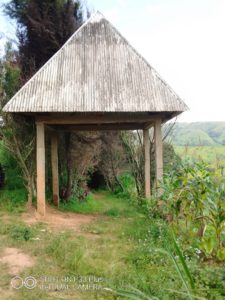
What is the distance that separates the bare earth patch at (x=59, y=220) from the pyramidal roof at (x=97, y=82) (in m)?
2.35

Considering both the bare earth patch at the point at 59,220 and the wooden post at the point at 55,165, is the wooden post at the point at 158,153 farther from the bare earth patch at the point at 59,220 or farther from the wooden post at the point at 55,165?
the wooden post at the point at 55,165

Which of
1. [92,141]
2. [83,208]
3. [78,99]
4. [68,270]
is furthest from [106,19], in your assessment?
[68,270]

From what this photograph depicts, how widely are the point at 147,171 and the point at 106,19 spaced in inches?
167

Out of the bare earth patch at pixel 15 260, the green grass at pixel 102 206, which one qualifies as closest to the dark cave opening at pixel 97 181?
the green grass at pixel 102 206

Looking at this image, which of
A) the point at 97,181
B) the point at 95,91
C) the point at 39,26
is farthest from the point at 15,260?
the point at 97,181

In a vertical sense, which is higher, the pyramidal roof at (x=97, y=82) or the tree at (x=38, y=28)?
the tree at (x=38, y=28)

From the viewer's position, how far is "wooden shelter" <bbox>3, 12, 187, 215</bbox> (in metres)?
7.46

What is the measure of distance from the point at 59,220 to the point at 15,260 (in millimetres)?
3230

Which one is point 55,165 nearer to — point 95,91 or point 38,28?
point 95,91

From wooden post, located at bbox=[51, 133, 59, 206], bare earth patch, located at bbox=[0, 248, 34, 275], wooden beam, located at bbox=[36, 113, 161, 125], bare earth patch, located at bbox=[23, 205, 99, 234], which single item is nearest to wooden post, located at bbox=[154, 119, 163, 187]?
wooden beam, located at bbox=[36, 113, 161, 125]

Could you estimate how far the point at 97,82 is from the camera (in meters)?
7.99

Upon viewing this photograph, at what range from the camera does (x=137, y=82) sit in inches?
318

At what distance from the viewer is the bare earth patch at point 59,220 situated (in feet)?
23.5

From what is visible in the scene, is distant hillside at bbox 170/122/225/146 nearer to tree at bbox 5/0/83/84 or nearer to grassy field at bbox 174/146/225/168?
grassy field at bbox 174/146/225/168
